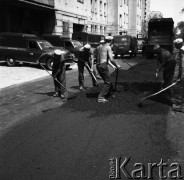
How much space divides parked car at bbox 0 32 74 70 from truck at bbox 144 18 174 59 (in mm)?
11379

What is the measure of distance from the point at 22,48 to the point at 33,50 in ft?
3.12

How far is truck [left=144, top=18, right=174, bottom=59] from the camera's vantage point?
1062 inches

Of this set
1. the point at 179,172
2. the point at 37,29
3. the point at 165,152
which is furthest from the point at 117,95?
the point at 37,29

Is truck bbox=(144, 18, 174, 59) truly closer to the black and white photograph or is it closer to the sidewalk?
the sidewalk

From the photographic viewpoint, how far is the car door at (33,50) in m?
18.2

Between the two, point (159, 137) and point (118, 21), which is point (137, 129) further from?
point (118, 21)

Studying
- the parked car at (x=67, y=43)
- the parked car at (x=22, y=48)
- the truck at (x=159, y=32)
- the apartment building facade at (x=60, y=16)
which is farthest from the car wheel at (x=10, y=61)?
the truck at (x=159, y=32)

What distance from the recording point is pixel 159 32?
27609mm

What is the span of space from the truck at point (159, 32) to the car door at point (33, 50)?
12338 mm

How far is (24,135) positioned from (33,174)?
6.11 feet

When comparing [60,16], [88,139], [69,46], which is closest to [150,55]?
[69,46]

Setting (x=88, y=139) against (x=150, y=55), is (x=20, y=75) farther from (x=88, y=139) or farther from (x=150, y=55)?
(x=150, y=55)

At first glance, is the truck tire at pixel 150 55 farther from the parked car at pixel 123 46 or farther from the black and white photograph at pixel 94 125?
the black and white photograph at pixel 94 125

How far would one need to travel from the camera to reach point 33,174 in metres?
4.13
